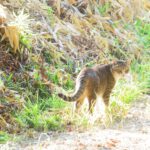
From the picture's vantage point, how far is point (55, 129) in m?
4.88

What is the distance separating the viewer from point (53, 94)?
551cm

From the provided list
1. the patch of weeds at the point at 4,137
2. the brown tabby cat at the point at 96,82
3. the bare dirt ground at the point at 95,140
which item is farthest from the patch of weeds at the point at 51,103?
the patch of weeds at the point at 4,137

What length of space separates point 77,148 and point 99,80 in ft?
3.30

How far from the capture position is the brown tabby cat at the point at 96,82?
4.95m

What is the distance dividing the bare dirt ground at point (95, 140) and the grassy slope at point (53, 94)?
16cm

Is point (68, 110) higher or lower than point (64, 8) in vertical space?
lower

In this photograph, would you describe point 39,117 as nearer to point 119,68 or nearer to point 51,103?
point 51,103

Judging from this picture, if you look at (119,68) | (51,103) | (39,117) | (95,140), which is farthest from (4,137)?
(119,68)

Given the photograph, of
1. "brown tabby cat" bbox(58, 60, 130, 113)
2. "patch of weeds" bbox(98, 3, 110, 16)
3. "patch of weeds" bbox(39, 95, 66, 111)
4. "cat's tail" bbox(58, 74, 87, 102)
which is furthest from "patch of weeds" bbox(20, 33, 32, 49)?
"patch of weeds" bbox(98, 3, 110, 16)

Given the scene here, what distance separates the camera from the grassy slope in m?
4.93

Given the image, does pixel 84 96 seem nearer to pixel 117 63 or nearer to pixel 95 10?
pixel 117 63

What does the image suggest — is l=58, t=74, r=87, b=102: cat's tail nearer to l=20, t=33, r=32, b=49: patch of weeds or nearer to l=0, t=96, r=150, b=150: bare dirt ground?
l=0, t=96, r=150, b=150: bare dirt ground

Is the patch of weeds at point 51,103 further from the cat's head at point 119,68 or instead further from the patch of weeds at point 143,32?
the patch of weeds at point 143,32

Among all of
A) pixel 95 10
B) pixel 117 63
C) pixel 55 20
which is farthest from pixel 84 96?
pixel 95 10
